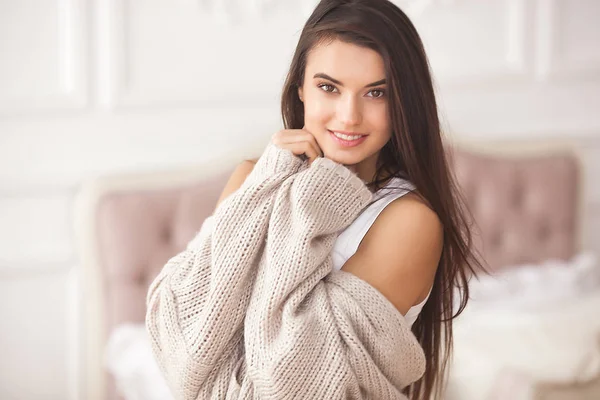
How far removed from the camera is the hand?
1.39 meters

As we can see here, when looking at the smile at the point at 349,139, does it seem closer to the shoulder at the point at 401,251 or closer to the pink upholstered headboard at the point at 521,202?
the shoulder at the point at 401,251

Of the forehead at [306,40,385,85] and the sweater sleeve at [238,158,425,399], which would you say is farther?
the forehead at [306,40,385,85]

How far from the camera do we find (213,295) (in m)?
1.25

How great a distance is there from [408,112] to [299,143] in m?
0.20

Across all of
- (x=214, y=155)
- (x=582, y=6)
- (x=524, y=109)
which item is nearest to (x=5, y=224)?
(x=214, y=155)

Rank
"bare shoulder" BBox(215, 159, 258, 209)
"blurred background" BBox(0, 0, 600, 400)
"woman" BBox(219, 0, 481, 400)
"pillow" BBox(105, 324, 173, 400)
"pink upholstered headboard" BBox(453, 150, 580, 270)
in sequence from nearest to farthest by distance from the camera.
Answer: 1. "woman" BBox(219, 0, 481, 400)
2. "bare shoulder" BBox(215, 159, 258, 209)
3. "pillow" BBox(105, 324, 173, 400)
4. "blurred background" BBox(0, 0, 600, 400)
5. "pink upholstered headboard" BBox(453, 150, 580, 270)

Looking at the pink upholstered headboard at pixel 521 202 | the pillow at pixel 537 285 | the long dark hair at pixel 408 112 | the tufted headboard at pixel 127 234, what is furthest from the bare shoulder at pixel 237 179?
the pink upholstered headboard at pixel 521 202

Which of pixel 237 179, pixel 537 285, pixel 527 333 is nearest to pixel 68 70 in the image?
pixel 237 179

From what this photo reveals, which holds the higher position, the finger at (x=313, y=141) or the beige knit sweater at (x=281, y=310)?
the finger at (x=313, y=141)

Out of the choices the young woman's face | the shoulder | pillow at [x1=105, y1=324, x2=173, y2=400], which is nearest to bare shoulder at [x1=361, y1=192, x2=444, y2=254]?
the shoulder

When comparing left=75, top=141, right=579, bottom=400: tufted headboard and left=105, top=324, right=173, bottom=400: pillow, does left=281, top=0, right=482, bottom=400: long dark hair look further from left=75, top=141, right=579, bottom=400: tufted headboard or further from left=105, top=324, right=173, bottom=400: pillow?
left=75, top=141, right=579, bottom=400: tufted headboard

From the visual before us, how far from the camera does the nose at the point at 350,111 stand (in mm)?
1325

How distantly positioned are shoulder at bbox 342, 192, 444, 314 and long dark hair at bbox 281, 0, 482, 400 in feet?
0.13

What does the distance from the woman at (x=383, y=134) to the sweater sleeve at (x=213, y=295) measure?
127mm
